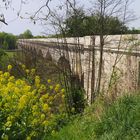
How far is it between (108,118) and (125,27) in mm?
5017

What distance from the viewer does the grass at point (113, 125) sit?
18.5ft

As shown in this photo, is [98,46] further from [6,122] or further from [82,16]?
[6,122]

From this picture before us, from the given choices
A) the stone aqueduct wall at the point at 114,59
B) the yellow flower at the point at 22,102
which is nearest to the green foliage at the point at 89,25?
the stone aqueduct wall at the point at 114,59

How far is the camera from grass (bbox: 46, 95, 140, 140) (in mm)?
5637

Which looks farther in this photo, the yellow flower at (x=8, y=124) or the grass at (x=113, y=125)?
the yellow flower at (x=8, y=124)

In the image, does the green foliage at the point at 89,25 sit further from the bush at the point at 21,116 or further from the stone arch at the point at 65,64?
the bush at the point at 21,116

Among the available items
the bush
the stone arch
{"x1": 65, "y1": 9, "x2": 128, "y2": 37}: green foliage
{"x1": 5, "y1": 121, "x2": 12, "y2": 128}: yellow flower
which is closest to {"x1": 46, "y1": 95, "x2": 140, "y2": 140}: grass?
the bush

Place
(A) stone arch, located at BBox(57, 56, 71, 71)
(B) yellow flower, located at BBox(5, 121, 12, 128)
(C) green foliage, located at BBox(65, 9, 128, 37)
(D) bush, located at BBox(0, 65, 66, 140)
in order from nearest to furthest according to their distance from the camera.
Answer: (B) yellow flower, located at BBox(5, 121, 12, 128) < (D) bush, located at BBox(0, 65, 66, 140) < (C) green foliage, located at BBox(65, 9, 128, 37) < (A) stone arch, located at BBox(57, 56, 71, 71)

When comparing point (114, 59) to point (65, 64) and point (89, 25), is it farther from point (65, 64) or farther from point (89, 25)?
point (65, 64)

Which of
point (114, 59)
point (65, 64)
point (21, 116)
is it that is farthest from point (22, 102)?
point (114, 59)

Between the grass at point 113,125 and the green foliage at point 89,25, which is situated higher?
the green foliage at point 89,25

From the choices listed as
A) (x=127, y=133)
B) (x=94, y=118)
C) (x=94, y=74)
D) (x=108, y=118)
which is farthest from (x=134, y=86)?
(x=94, y=74)

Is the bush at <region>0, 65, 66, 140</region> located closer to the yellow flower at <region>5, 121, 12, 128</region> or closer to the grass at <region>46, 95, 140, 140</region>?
the yellow flower at <region>5, 121, 12, 128</region>

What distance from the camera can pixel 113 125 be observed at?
597cm
